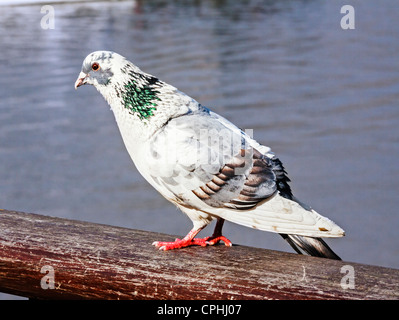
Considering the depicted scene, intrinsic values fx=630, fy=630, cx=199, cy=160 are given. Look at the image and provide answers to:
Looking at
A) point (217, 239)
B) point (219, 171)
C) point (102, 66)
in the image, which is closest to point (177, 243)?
point (217, 239)

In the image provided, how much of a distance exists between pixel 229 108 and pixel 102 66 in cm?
611

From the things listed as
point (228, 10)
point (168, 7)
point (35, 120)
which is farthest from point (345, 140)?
point (168, 7)

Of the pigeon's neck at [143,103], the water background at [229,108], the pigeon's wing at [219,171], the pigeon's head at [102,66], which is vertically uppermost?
the pigeon's head at [102,66]

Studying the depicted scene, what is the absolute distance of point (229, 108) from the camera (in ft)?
28.0

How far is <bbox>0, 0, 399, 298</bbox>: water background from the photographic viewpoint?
6023 mm

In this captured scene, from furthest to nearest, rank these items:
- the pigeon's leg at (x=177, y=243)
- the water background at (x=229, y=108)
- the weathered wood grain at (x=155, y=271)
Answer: the water background at (x=229, y=108) < the pigeon's leg at (x=177, y=243) < the weathered wood grain at (x=155, y=271)

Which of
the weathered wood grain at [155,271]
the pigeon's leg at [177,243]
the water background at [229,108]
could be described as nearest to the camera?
the weathered wood grain at [155,271]

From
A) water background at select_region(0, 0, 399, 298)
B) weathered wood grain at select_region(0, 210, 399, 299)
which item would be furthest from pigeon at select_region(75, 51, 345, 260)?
water background at select_region(0, 0, 399, 298)

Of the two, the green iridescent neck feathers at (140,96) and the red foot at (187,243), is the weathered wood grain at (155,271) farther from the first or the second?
the green iridescent neck feathers at (140,96)

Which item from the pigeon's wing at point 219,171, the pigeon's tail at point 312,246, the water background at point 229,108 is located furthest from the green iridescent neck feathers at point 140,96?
the water background at point 229,108

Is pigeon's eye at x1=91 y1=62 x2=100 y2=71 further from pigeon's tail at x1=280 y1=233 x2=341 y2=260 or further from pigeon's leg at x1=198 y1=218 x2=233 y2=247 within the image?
pigeon's tail at x1=280 y1=233 x2=341 y2=260

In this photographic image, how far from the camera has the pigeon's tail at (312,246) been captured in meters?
2.36

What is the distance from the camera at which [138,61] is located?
1115cm
